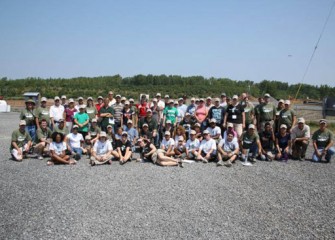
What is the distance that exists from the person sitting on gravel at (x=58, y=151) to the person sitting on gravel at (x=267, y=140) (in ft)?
21.1

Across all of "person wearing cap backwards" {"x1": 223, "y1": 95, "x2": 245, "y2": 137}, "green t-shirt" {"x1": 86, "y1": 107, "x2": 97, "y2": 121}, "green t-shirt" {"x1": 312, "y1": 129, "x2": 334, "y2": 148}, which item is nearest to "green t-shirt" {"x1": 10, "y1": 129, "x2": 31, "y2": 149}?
"green t-shirt" {"x1": 86, "y1": 107, "x2": 97, "y2": 121}

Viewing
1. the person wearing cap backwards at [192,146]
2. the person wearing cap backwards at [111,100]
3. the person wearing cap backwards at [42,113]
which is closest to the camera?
the person wearing cap backwards at [192,146]

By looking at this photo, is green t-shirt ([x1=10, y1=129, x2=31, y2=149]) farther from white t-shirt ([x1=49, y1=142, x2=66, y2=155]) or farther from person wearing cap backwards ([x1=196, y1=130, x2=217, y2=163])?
person wearing cap backwards ([x1=196, y1=130, x2=217, y2=163])

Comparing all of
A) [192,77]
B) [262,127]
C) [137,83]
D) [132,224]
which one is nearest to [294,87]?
[192,77]

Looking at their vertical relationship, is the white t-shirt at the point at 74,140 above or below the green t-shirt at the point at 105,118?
below

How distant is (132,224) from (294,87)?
4221 inches

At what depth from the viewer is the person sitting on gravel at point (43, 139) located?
10.1 meters

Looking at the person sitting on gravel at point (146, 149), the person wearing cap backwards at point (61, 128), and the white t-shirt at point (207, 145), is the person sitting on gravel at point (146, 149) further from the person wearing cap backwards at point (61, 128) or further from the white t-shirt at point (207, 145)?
the person wearing cap backwards at point (61, 128)

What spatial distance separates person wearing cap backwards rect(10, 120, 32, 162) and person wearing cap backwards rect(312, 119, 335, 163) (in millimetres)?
9964

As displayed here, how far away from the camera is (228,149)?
9.85 m

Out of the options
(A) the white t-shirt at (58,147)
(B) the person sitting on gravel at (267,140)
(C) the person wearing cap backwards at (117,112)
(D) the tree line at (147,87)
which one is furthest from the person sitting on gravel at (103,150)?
(D) the tree line at (147,87)

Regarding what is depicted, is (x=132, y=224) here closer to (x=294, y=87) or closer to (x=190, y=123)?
(x=190, y=123)

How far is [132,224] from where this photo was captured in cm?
519

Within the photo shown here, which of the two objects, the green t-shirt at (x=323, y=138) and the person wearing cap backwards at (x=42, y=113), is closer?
the green t-shirt at (x=323, y=138)
